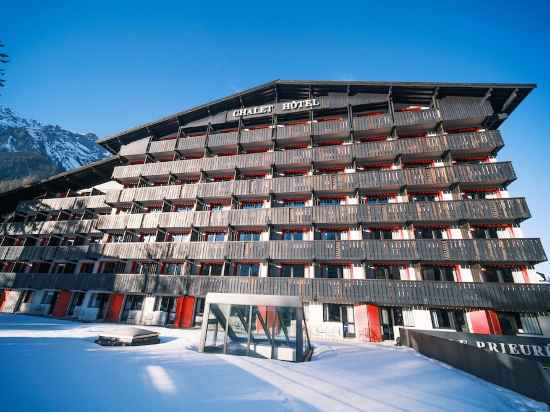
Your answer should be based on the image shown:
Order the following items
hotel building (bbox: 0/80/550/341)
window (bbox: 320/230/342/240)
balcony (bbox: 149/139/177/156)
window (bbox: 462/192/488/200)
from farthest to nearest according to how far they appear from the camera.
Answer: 1. balcony (bbox: 149/139/177/156)
2. window (bbox: 320/230/342/240)
3. window (bbox: 462/192/488/200)
4. hotel building (bbox: 0/80/550/341)

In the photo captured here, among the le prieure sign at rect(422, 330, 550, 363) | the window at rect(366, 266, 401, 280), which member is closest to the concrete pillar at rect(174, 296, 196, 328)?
the window at rect(366, 266, 401, 280)

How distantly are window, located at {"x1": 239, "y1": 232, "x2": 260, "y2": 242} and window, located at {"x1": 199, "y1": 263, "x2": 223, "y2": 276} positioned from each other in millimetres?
3286

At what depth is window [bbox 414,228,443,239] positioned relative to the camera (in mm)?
19734

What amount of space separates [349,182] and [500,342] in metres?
14.1

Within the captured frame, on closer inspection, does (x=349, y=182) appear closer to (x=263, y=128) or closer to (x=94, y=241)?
(x=263, y=128)

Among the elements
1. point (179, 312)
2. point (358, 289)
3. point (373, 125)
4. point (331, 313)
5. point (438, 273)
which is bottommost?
point (179, 312)

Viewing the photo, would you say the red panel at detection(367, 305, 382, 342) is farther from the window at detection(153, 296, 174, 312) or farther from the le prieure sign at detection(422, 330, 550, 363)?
the window at detection(153, 296, 174, 312)

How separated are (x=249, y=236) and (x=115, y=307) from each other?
574 inches

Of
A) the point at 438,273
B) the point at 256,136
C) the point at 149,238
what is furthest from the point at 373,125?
the point at 149,238

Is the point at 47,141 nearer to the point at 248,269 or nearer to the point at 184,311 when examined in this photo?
the point at 184,311

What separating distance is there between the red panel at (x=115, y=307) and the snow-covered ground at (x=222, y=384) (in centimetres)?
1407

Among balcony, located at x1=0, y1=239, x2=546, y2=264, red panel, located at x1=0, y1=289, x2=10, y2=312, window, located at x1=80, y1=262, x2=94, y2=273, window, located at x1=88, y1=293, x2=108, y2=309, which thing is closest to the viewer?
balcony, located at x1=0, y1=239, x2=546, y2=264

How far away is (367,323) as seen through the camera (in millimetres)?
17875

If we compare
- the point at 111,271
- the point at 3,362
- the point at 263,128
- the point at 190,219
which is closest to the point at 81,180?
the point at 111,271
